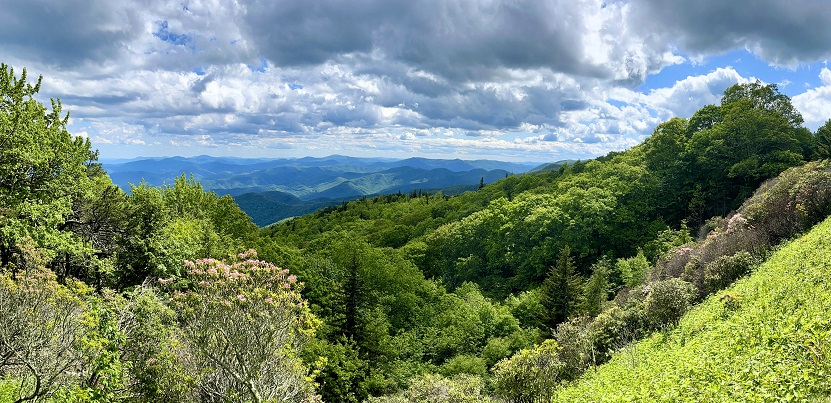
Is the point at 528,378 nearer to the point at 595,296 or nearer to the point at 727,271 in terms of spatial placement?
the point at 727,271

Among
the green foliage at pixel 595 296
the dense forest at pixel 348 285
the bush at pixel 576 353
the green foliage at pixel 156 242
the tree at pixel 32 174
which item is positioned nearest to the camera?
the dense forest at pixel 348 285

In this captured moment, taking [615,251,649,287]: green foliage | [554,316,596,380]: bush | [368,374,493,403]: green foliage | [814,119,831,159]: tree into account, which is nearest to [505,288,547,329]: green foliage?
[615,251,649,287]: green foliage

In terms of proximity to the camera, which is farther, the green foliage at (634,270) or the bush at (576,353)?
the green foliage at (634,270)

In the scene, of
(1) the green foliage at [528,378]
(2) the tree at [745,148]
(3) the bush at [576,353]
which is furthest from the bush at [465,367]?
(2) the tree at [745,148]

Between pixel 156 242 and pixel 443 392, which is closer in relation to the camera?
pixel 443 392

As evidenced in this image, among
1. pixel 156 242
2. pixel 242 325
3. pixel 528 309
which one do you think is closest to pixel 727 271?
pixel 528 309

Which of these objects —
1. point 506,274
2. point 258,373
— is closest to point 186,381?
point 258,373

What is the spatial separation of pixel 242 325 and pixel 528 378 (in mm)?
12341

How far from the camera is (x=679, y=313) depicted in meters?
20.1

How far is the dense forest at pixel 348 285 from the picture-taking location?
42.6ft

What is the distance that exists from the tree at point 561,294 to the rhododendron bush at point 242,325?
92.9ft

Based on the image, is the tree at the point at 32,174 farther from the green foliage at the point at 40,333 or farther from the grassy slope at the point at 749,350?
the grassy slope at the point at 749,350

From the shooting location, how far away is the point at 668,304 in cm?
2028

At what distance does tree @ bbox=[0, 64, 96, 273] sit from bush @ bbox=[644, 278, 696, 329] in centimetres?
2758
